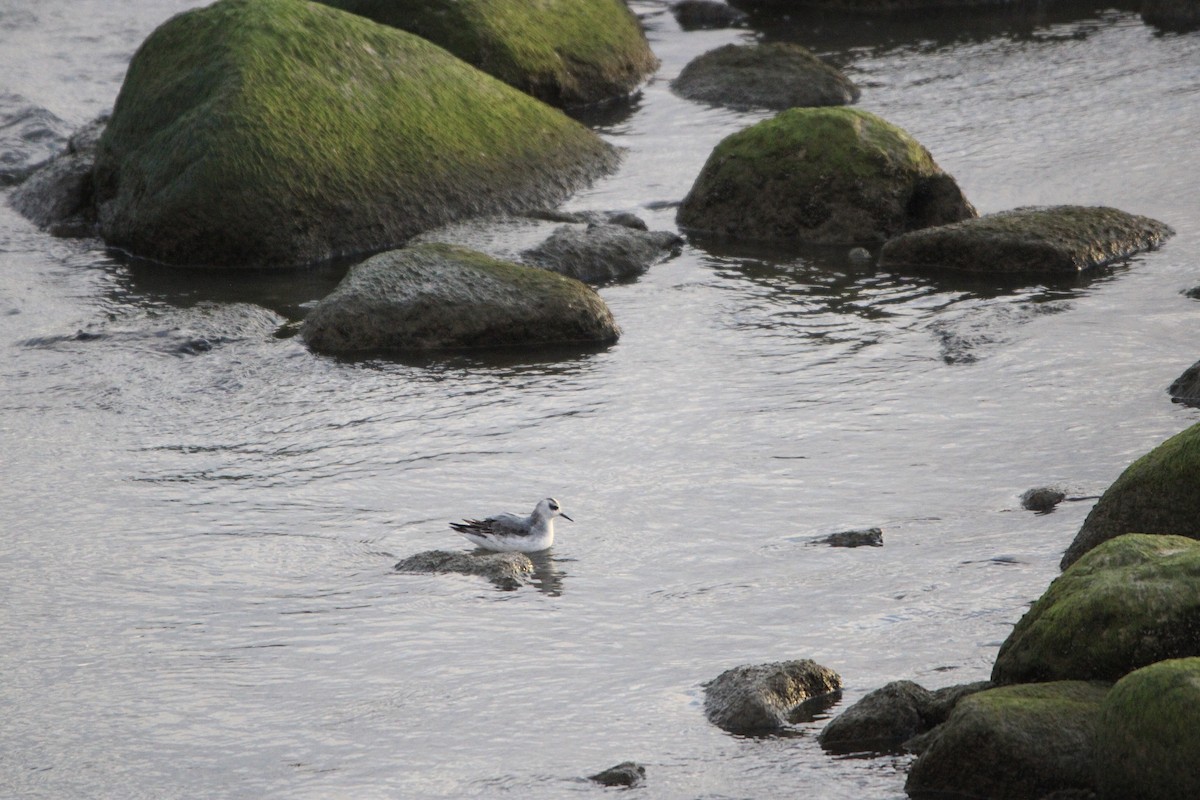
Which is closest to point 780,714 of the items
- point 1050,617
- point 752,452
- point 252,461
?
point 1050,617

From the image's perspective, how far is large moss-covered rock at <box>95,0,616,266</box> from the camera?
1700cm

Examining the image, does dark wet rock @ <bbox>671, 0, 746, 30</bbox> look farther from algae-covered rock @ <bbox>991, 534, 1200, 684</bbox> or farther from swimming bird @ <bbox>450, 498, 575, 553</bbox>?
algae-covered rock @ <bbox>991, 534, 1200, 684</bbox>

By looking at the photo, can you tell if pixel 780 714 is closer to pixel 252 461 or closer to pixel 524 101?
pixel 252 461

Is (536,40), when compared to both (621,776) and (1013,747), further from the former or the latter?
(1013,747)

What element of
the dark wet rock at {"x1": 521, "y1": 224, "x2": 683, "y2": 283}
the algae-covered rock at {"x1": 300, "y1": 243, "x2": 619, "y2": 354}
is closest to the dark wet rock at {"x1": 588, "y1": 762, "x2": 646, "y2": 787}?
the algae-covered rock at {"x1": 300, "y1": 243, "x2": 619, "y2": 354}

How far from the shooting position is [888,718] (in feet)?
24.9

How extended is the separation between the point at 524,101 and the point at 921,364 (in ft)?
27.7

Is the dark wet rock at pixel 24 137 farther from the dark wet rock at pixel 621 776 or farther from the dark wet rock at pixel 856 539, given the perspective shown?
the dark wet rock at pixel 621 776

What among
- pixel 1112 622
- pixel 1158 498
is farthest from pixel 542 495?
pixel 1112 622

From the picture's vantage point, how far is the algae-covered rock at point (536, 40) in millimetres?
22484

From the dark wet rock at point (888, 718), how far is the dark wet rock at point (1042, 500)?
2.88 m

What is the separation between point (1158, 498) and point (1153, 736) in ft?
8.83

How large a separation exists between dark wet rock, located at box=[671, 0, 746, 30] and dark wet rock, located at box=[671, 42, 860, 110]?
524 cm

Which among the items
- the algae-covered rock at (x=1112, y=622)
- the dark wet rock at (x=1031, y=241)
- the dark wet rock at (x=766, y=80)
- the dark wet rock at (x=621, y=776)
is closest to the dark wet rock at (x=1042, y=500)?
the algae-covered rock at (x=1112, y=622)
